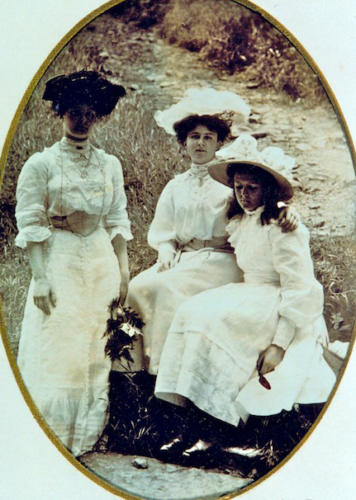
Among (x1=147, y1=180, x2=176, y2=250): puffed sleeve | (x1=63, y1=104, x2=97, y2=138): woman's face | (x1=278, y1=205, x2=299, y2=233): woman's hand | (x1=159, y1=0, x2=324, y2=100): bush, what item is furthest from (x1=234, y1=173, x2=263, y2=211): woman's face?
(x1=63, y1=104, x2=97, y2=138): woman's face

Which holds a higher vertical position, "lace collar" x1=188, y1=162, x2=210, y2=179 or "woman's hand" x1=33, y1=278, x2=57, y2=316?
"lace collar" x1=188, y1=162, x2=210, y2=179

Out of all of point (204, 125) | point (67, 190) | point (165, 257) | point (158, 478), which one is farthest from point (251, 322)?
point (67, 190)

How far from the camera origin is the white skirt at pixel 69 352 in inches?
139

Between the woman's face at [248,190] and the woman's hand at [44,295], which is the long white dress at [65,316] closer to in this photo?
the woman's hand at [44,295]

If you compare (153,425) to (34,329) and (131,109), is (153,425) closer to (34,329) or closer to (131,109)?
(34,329)

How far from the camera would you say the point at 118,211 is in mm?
3631

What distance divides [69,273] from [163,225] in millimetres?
534

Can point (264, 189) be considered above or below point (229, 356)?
above

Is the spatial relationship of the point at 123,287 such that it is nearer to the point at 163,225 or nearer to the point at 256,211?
the point at 163,225

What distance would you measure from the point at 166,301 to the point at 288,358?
675 millimetres

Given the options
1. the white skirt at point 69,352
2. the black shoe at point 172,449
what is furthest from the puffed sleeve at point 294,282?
the white skirt at point 69,352

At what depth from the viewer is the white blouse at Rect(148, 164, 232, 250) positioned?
3.59m

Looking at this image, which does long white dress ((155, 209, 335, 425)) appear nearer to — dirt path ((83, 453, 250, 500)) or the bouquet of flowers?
the bouquet of flowers

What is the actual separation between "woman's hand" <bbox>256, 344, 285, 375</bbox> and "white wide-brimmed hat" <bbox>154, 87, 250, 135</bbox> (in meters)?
1.16
